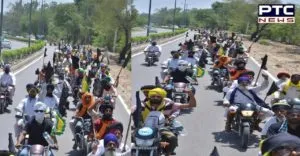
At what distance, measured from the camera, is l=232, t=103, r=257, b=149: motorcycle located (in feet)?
20.8

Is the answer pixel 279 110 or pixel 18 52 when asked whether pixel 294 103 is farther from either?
pixel 18 52

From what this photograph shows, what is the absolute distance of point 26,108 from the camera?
912cm

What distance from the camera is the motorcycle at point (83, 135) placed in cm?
808

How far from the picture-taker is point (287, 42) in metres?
5.79

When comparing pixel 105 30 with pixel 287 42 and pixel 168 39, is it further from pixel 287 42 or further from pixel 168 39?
pixel 287 42

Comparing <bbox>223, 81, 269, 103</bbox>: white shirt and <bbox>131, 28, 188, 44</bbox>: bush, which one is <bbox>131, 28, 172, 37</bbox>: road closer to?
<bbox>131, 28, 188, 44</bbox>: bush

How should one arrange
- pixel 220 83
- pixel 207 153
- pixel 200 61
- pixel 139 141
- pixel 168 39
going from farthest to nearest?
pixel 220 83 < pixel 200 61 < pixel 207 153 < pixel 168 39 < pixel 139 141

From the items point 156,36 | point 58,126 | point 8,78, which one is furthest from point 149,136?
point 8,78

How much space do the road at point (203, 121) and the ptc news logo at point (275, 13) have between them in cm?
78

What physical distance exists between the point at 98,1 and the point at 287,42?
2.09m

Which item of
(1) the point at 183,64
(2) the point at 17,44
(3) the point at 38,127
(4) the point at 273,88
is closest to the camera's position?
(1) the point at 183,64

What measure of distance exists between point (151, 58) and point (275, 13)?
1.22 m

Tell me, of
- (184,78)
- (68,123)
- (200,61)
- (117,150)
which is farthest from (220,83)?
(68,123)

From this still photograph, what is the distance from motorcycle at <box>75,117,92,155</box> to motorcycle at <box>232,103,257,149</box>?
2.24 metres
